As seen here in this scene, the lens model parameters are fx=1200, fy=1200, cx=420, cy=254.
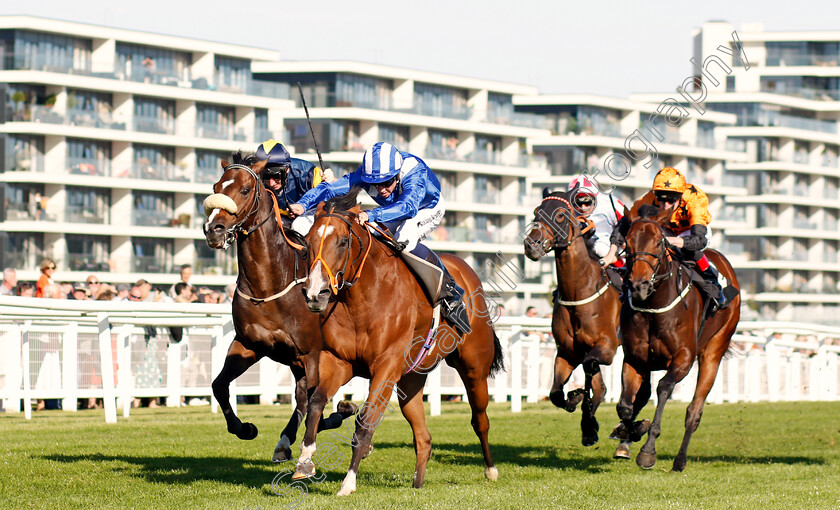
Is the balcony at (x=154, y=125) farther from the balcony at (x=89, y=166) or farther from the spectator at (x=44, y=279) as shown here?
the spectator at (x=44, y=279)

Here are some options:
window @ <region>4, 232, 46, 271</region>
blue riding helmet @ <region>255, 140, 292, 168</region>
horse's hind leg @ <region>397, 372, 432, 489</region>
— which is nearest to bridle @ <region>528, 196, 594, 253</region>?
horse's hind leg @ <region>397, 372, 432, 489</region>

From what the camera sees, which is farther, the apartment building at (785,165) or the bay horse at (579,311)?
the apartment building at (785,165)

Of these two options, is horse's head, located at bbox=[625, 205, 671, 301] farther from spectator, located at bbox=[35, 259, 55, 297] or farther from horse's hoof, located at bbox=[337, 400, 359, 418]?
spectator, located at bbox=[35, 259, 55, 297]

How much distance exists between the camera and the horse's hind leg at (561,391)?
28.7 ft

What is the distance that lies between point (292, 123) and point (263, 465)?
4925 cm

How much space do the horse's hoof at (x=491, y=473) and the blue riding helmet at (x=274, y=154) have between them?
7.67ft

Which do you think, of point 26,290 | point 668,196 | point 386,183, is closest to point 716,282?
point 668,196

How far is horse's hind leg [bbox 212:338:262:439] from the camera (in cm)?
720

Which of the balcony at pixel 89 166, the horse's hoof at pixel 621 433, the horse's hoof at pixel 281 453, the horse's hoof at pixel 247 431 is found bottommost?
the horse's hoof at pixel 621 433

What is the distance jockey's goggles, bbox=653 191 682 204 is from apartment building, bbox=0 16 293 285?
38514 mm

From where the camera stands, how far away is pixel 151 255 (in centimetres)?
4900

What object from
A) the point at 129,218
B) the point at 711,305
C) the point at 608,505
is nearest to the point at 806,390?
the point at 711,305

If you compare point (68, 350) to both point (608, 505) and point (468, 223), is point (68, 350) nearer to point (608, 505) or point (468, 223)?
point (608, 505)

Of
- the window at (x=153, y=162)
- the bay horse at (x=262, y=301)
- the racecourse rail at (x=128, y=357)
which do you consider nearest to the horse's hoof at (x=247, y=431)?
the bay horse at (x=262, y=301)
